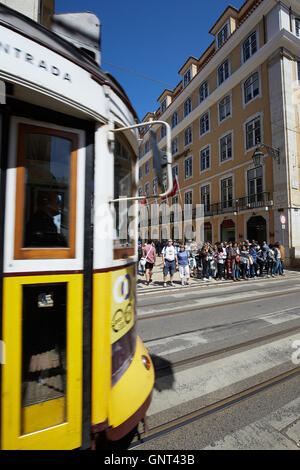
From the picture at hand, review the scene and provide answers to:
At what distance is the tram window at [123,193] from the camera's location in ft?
5.83

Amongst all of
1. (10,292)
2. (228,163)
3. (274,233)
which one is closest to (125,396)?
(10,292)

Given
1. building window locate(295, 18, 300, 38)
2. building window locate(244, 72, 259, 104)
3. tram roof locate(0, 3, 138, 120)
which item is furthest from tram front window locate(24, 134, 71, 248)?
building window locate(295, 18, 300, 38)

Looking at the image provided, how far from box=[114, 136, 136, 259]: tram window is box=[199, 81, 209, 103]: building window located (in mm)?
23700

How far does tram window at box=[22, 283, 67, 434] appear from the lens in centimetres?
141

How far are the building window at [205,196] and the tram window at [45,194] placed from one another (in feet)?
69.9

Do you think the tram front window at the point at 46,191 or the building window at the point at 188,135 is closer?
the tram front window at the point at 46,191

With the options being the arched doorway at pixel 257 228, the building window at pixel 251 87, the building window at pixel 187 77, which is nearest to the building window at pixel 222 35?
the building window at pixel 187 77

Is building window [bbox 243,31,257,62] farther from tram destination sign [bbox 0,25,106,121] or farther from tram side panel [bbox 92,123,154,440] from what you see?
tram destination sign [bbox 0,25,106,121]

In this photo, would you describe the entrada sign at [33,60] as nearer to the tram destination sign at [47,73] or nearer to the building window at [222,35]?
the tram destination sign at [47,73]

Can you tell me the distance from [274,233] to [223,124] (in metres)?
10.7

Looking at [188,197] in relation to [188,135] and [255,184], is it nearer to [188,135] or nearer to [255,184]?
[188,135]

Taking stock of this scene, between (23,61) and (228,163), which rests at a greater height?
(228,163)

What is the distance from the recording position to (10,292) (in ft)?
4.38
